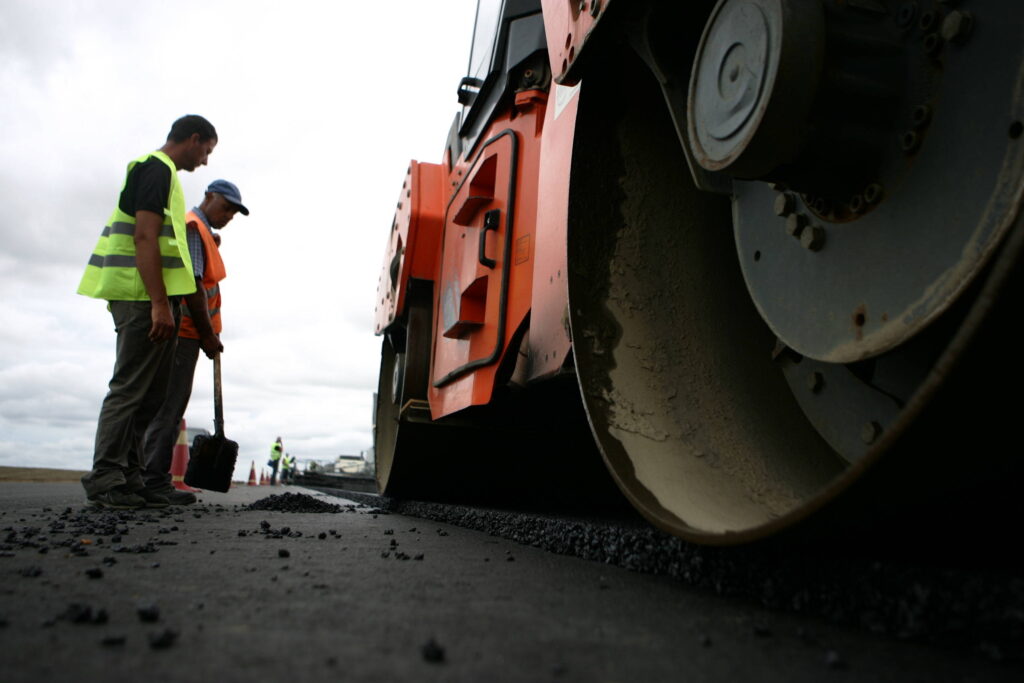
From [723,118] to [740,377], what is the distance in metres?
0.67

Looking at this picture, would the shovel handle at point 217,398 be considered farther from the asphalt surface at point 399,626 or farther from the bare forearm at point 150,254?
the asphalt surface at point 399,626

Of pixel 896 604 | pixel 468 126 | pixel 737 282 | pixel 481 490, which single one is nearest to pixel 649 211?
pixel 737 282

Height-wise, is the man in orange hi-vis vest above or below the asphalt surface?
above

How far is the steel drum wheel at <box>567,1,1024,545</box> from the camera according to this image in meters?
1.38

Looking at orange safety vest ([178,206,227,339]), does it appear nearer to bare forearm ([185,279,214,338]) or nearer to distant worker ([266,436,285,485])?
bare forearm ([185,279,214,338])

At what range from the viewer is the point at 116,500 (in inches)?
149

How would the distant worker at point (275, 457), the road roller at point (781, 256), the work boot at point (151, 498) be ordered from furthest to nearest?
the distant worker at point (275, 457) < the work boot at point (151, 498) < the road roller at point (781, 256)

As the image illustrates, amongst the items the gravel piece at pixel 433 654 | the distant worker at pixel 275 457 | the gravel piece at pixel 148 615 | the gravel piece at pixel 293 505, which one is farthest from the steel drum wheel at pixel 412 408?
the distant worker at pixel 275 457

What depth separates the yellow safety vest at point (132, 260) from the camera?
12.5 ft

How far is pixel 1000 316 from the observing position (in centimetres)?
77

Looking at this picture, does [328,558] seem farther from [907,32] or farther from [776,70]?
[907,32]

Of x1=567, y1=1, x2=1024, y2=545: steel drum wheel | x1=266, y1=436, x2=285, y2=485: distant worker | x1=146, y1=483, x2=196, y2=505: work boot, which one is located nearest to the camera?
x1=567, y1=1, x2=1024, y2=545: steel drum wheel

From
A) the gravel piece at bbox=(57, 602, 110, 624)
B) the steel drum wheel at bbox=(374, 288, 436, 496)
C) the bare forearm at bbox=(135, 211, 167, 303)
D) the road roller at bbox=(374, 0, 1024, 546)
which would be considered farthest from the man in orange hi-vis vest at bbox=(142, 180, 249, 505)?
the gravel piece at bbox=(57, 602, 110, 624)

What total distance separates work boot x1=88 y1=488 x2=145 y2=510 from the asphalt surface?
1.83 m
